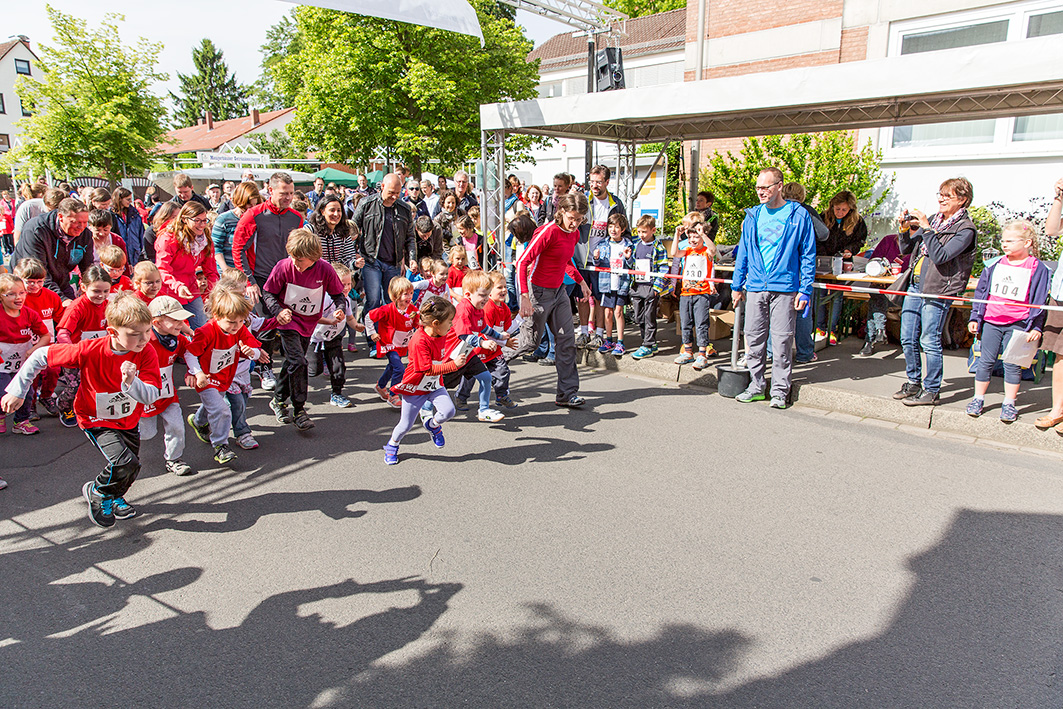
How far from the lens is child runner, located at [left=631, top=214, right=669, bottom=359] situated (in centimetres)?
830

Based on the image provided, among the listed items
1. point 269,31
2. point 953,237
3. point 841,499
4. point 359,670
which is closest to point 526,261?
point 841,499

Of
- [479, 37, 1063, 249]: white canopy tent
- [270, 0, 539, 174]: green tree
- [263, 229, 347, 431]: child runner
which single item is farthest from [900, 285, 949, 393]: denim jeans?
[270, 0, 539, 174]: green tree

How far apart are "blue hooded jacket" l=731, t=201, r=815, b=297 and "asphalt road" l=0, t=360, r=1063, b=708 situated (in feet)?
4.82

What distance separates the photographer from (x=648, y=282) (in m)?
8.30

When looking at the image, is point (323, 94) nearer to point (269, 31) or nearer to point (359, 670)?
point (359, 670)

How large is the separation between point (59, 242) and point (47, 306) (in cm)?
100

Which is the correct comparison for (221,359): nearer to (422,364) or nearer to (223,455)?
(223,455)

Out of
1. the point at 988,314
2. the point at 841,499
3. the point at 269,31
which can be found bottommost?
the point at 841,499

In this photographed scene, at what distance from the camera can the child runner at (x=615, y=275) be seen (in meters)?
8.34

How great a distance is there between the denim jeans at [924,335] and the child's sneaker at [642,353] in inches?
111

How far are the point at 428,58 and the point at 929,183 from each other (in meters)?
17.7

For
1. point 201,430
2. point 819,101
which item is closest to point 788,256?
point 819,101

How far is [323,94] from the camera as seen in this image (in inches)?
949

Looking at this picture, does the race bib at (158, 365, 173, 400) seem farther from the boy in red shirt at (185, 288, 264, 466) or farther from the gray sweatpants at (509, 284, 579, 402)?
the gray sweatpants at (509, 284, 579, 402)
